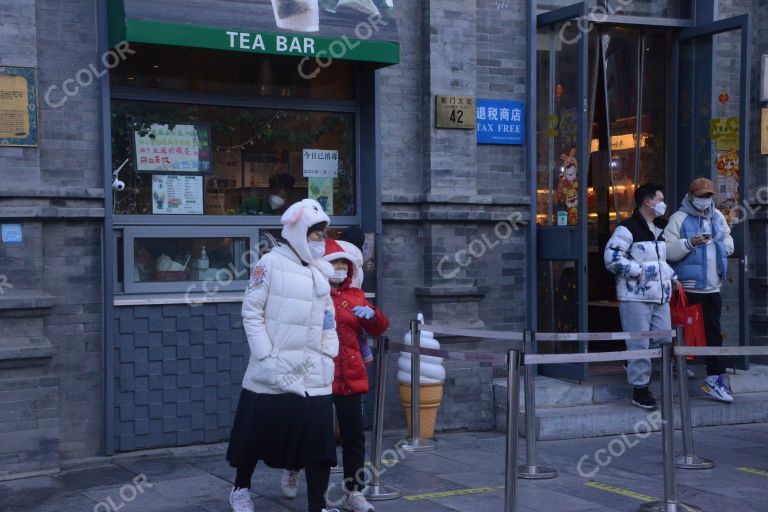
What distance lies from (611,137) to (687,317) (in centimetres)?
253

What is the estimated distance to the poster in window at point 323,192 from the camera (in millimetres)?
8852

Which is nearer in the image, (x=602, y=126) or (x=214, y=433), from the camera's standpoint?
(x=214, y=433)

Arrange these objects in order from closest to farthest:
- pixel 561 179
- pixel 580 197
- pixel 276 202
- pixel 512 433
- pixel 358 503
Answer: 1. pixel 512 433
2. pixel 358 503
3. pixel 276 202
4. pixel 580 197
5. pixel 561 179

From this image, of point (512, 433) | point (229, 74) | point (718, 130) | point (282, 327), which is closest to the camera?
point (282, 327)

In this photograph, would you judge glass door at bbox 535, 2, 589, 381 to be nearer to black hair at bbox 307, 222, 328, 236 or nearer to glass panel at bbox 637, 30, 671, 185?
glass panel at bbox 637, 30, 671, 185

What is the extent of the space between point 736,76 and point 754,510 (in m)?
5.63

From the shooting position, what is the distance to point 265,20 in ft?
25.6

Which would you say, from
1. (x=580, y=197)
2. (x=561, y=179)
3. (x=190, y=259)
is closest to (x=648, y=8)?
(x=561, y=179)

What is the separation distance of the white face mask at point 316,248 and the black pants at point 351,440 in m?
0.97

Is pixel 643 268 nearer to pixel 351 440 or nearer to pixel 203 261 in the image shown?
pixel 351 440

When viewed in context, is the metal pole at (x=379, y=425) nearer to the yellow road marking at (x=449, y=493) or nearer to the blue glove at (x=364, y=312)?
the yellow road marking at (x=449, y=493)

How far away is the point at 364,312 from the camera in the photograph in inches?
247

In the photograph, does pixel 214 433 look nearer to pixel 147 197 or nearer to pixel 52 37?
pixel 147 197

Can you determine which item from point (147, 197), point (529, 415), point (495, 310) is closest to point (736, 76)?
point (495, 310)
